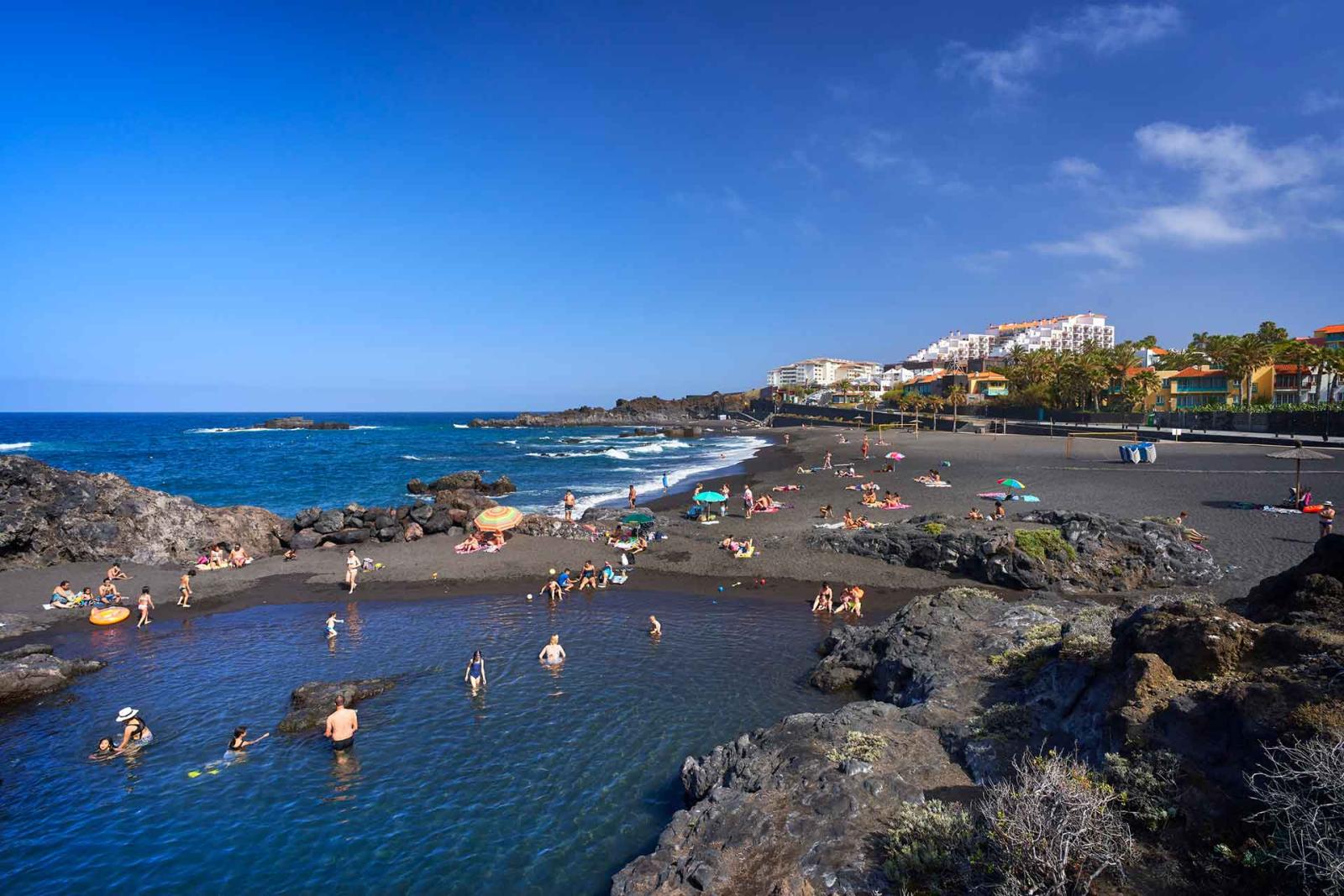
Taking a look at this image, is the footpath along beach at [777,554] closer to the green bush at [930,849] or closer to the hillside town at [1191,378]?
the green bush at [930,849]

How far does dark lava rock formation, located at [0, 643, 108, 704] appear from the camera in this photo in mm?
13109

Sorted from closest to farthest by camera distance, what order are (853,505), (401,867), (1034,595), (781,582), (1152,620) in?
(1152,620) < (401,867) < (1034,595) < (781,582) < (853,505)

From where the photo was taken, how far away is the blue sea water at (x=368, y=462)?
4319cm

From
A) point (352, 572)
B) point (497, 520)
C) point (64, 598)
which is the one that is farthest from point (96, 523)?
point (497, 520)

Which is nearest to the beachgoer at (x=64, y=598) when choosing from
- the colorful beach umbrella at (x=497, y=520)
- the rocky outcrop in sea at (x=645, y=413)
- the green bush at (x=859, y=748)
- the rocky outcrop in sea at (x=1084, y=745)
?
the colorful beach umbrella at (x=497, y=520)

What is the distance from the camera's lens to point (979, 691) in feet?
32.2

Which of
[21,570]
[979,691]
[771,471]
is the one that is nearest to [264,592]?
[21,570]

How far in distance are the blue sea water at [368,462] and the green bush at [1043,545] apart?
76.3 ft

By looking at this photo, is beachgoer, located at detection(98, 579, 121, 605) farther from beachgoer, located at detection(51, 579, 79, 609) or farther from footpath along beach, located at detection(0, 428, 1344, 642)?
footpath along beach, located at detection(0, 428, 1344, 642)

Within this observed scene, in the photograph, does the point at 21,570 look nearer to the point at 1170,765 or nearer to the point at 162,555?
the point at 162,555

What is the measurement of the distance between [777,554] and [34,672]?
19785 millimetres

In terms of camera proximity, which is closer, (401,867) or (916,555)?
(401,867)

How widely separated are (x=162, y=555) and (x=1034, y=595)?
29.2 m

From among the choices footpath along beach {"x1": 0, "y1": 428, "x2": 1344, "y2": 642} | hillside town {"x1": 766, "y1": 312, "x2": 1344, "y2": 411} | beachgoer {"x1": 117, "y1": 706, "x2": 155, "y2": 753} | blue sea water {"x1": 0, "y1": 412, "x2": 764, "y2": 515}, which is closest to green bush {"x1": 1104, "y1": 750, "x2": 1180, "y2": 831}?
footpath along beach {"x1": 0, "y1": 428, "x2": 1344, "y2": 642}
